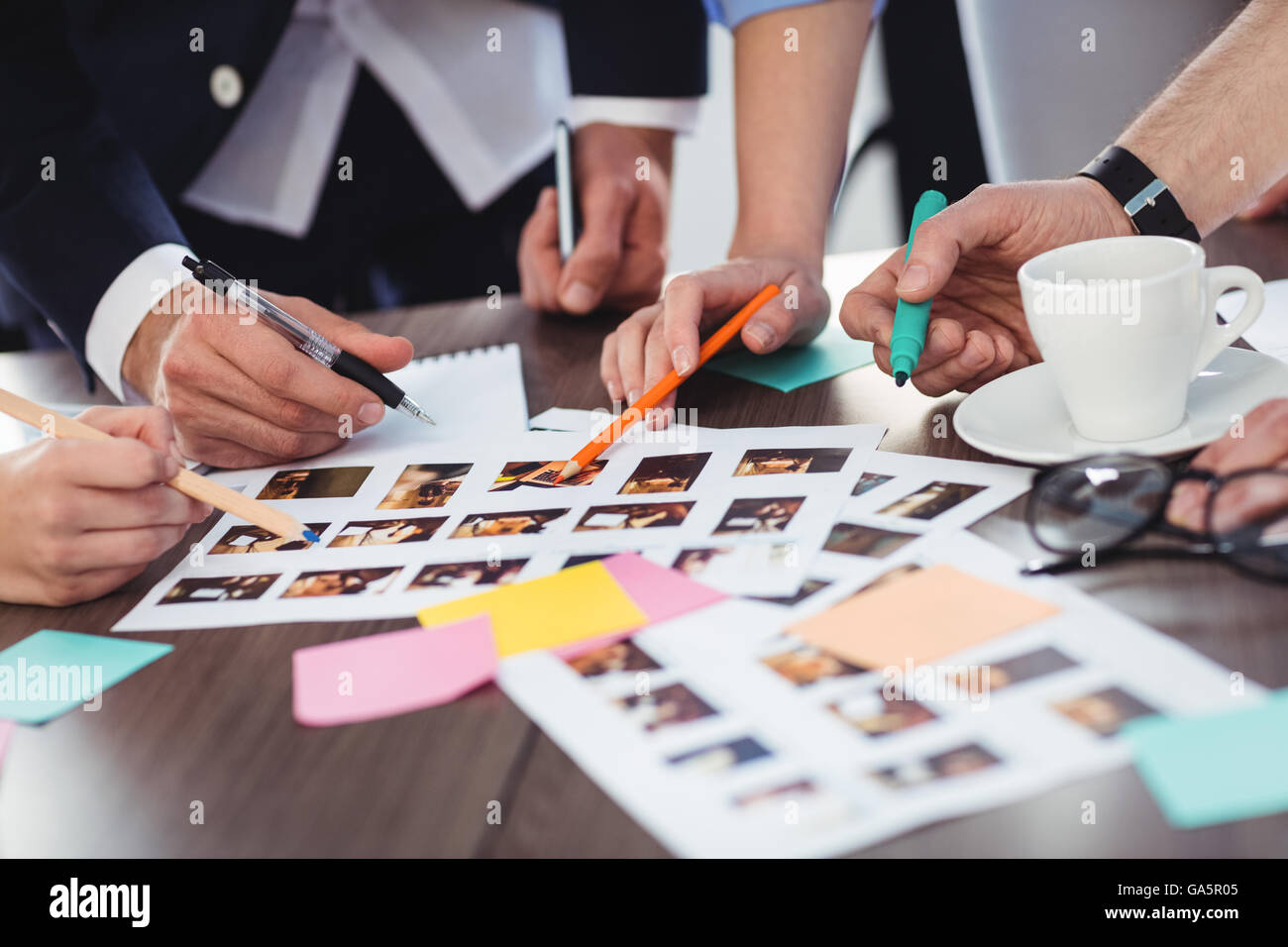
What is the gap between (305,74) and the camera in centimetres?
137

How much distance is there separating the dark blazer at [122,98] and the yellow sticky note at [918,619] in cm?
85

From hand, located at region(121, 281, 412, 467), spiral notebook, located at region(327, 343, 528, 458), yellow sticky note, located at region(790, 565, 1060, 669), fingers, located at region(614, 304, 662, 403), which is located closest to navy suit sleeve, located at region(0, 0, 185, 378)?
hand, located at region(121, 281, 412, 467)

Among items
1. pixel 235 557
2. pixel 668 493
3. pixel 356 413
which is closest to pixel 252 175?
pixel 356 413

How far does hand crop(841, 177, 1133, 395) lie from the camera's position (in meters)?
0.84

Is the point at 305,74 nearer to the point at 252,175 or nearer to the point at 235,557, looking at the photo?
the point at 252,175

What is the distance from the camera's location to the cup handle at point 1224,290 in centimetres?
72

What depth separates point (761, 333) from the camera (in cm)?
96

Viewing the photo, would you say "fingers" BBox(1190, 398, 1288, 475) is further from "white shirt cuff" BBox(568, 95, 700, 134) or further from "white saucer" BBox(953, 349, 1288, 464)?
"white shirt cuff" BBox(568, 95, 700, 134)

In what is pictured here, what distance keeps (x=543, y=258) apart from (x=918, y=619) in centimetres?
81

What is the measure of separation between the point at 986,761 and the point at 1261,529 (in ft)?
0.75

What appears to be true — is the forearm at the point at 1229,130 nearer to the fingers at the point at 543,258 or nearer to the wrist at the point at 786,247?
the wrist at the point at 786,247

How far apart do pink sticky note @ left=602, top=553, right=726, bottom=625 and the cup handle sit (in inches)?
14.8

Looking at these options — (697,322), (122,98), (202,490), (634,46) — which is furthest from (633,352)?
(122,98)

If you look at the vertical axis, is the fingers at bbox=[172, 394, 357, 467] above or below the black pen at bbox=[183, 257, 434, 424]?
below
